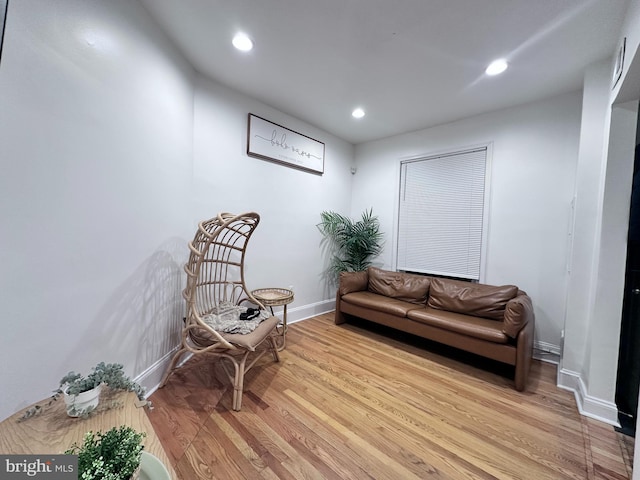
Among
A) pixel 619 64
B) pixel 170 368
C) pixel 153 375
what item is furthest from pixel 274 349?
pixel 619 64

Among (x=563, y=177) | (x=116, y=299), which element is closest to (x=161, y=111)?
(x=116, y=299)

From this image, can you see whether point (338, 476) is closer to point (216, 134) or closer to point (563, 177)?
point (216, 134)

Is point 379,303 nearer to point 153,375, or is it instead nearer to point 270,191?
point 270,191

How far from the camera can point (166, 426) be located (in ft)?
4.91

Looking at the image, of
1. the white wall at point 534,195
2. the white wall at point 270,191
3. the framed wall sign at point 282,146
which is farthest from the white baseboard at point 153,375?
the white wall at point 534,195

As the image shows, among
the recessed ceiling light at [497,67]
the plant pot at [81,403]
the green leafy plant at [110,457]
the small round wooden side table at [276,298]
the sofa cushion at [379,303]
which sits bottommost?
the sofa cushion at [379,303]

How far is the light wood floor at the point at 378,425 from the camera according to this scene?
1.28 meters

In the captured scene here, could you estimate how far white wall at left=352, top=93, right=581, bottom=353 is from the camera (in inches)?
96.0

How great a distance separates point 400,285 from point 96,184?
317cm

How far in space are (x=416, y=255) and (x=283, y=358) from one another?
2325 millimetres

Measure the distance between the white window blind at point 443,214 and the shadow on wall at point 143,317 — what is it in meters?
2.98

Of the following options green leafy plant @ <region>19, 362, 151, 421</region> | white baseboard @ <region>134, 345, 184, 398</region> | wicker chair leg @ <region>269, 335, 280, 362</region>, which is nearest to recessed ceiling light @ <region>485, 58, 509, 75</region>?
wicker chair leg @ <region>269, 335, 280, 362</region>

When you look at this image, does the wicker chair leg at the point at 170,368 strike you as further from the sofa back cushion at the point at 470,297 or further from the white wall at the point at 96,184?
the sofa back cushion at the point at 470,297

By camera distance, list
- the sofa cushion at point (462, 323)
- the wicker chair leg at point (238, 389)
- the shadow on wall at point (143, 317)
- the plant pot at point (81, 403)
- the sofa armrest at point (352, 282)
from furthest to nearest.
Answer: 1. the sofa armrest at point (352, 282)
2. the sofa cushion at point (462, 323)
3. the wicker chair leg at point (238, 389)
4. the shadow on wall at point (143, 317)
5. the plant pot at point (81, 403)
